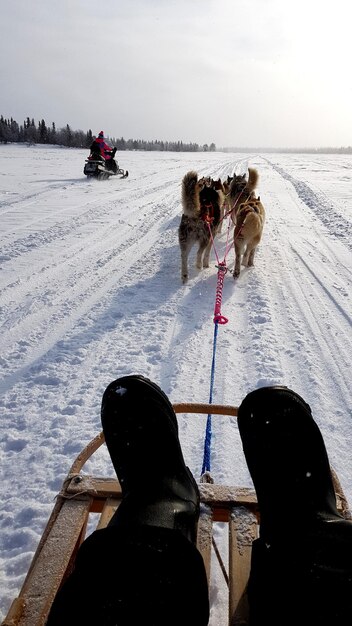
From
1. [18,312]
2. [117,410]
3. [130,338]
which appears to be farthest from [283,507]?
[18,312]

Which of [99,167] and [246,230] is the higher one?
[99,167]

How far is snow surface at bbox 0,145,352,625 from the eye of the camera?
7.89 ft

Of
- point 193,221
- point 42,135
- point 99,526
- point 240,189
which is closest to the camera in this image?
point 99,526

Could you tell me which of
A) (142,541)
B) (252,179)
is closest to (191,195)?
(252,179)

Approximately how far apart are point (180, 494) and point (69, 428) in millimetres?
1313

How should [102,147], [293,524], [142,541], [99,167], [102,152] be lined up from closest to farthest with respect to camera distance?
1. [142,541]
2. [293,524]
3. [99,167]
4. [102,152]
5. [102,147]

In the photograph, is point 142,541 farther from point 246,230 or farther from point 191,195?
point 191,195

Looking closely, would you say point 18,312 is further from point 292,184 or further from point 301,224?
point 292,184

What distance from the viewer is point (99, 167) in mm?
15195

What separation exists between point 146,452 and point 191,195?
4382mm

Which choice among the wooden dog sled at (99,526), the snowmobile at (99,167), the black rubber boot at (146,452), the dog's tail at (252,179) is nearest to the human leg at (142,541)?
the black rubber boot at (146,452)

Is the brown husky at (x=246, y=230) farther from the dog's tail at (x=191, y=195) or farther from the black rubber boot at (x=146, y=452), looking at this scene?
the black rubber boot at (x=146, y=452)

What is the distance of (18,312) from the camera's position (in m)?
4.24

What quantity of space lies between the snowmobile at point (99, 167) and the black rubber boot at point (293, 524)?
15.1 m
